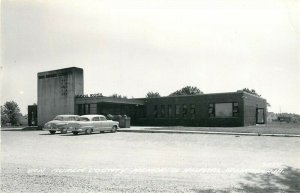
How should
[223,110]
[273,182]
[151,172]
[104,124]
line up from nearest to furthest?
[273,182] → [151,172] → [104,124] → [223,110]

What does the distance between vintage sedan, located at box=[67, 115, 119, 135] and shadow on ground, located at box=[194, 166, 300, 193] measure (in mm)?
17333

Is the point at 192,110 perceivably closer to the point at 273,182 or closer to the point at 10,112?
the point at 273,182

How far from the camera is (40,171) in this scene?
29.5 ft

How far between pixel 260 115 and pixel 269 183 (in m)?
39.8

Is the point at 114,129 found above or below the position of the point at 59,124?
below

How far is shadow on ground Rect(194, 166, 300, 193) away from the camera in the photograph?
679cm

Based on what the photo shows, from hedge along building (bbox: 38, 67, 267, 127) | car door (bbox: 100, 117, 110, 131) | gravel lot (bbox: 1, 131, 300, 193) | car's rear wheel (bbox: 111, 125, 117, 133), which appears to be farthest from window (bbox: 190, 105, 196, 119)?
gravel lot (bbox: 1, 131, 300, 193)

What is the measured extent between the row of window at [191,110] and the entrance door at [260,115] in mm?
7894

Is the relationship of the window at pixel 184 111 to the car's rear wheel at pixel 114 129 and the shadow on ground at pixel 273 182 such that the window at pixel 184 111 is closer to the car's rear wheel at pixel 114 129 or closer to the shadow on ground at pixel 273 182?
the car's rear wheel at pixel 114 129

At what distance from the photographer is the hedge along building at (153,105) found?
1416 inches

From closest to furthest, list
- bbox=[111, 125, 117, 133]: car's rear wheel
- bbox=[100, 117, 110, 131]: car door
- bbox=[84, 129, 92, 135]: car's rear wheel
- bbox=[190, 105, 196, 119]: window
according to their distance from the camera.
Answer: bbox=[84, 129, 92, 135]: car's rear wheel → bbox=[100, 117, 110, 131]: car door → bbox=[111, 125, 117, 133]: car's rear wheel → bbox=[190, 105, 196, 119]: window

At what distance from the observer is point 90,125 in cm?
2469

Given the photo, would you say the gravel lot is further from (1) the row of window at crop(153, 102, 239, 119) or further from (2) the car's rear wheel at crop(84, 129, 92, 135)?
(1) the row of window at crop(153, 102, 239, 119)

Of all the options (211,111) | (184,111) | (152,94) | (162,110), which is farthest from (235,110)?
(152,94)
